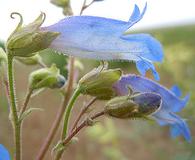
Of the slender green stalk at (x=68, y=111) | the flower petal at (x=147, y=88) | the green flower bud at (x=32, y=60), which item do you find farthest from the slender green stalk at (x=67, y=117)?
the green flower bud at (x=32, y=60)

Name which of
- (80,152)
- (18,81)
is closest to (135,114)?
(80,152)

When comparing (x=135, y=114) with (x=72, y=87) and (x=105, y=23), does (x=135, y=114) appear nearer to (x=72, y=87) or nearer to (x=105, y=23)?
(x=105, y=23)

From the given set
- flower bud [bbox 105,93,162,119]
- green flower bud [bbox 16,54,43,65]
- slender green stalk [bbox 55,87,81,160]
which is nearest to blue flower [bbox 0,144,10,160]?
slender green stalk [bbox 55,87,81,160]

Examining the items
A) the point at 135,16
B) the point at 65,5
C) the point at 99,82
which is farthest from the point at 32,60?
the point at 135,16

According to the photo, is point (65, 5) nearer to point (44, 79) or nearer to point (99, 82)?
point (44, 79)

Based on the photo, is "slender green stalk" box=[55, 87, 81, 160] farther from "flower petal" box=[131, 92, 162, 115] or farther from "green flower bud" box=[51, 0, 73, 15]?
"green flower bud" box=[51, 0, 73, 15]

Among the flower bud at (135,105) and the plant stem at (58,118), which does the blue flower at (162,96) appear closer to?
the flower bud at (135,105)
